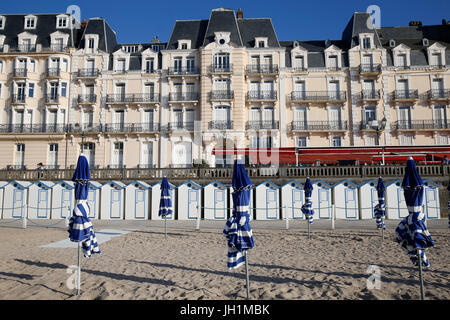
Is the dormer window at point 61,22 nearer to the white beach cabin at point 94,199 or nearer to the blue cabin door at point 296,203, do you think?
the white beach cabin at point 94,199

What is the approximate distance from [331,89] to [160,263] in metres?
26.5

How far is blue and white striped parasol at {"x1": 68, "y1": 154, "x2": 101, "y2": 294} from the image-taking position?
5.59 m

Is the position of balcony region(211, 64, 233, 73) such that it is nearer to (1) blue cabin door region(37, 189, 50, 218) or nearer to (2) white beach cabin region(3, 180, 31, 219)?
(1) blue cabin door region(37, 189, 50, 218)

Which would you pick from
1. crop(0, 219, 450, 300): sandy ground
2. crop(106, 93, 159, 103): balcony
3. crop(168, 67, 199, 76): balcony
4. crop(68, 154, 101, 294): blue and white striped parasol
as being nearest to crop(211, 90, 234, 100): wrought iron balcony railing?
crop(168, 67, 199, 76): balcony

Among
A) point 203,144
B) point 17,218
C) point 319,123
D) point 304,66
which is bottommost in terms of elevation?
point 17,218

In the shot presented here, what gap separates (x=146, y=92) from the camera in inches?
1163

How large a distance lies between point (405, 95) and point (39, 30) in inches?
1506

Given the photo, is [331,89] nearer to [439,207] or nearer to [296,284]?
[439,207]

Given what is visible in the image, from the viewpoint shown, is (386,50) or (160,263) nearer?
(160,263)

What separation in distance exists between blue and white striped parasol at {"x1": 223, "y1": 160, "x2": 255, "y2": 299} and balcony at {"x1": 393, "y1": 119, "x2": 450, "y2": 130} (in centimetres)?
2739

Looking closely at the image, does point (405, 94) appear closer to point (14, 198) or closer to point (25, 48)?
point (14, 198)

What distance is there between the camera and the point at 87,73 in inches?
1159

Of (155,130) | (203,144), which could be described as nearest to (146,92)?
(155,130)
